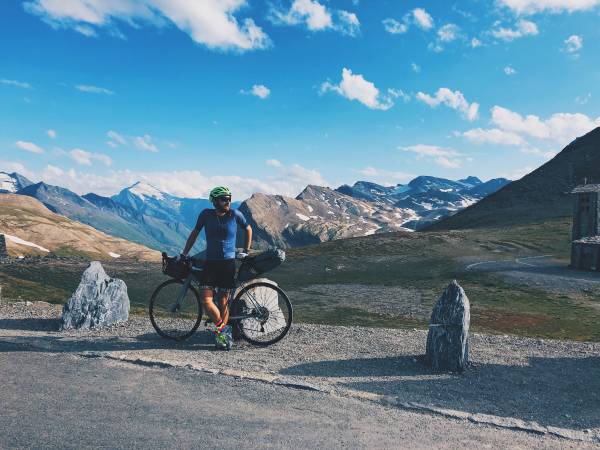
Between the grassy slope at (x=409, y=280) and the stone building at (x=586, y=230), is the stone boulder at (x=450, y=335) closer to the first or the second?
the grassy slope at (x=409, y=280)

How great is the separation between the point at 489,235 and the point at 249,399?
83.3m

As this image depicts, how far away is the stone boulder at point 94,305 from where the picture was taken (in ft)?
41.1

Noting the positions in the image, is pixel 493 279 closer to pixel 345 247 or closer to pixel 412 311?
pixel 412 311

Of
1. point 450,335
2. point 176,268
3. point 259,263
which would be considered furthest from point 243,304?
point 450,335

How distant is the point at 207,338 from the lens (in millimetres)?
11148

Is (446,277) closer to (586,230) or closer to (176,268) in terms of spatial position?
(586,230)

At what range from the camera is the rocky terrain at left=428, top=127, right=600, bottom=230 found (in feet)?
389

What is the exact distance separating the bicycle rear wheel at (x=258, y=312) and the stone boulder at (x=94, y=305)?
5.03 meters

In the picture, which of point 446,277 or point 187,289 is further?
point 446,277

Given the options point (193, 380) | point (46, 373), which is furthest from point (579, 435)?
point (46, 373)

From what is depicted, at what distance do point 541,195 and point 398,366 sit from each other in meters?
155

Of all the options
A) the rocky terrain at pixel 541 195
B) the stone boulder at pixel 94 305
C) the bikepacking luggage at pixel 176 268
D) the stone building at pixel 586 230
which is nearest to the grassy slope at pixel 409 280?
the stone boulder at pixel 94 305

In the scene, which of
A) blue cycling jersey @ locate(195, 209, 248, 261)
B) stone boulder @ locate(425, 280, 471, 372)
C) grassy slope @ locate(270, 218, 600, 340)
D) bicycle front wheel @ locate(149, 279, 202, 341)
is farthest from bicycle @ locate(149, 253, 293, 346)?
grassy slope @ locate(270, 218, 600, 340)

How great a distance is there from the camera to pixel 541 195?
140625 mm
